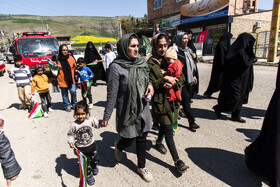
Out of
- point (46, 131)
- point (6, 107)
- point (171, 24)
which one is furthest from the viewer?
point (171, 24)

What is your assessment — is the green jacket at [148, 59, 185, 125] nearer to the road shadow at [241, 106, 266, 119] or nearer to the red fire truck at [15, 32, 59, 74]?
the road shadow at [241, 106, 266, 119]

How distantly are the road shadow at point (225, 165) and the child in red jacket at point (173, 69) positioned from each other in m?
1.03

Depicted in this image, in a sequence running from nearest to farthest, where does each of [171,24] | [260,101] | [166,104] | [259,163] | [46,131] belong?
1. [259,163]
2. [166,104]
3. [46,131]
4. [260,101]
5. [171,24]

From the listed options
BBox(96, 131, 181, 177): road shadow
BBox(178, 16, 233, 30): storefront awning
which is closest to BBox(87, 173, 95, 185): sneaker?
BBox(96, 131, 181, 177): road shadow

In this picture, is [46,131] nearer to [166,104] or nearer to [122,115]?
[122,115]

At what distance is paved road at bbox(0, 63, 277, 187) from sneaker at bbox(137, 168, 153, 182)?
6 cm

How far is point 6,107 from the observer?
6.39 metres

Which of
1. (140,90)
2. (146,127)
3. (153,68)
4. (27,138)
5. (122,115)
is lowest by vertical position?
(27,138)

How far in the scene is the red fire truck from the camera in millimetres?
9406

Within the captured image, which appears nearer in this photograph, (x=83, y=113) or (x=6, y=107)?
(x=83, y=113)

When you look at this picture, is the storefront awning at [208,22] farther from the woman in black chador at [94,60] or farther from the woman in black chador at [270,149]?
the woman in black chador at [270,149]

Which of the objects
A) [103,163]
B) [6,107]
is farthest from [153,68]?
[6,107]

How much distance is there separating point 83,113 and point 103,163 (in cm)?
101

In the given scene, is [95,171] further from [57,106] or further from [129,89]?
[57,106]
